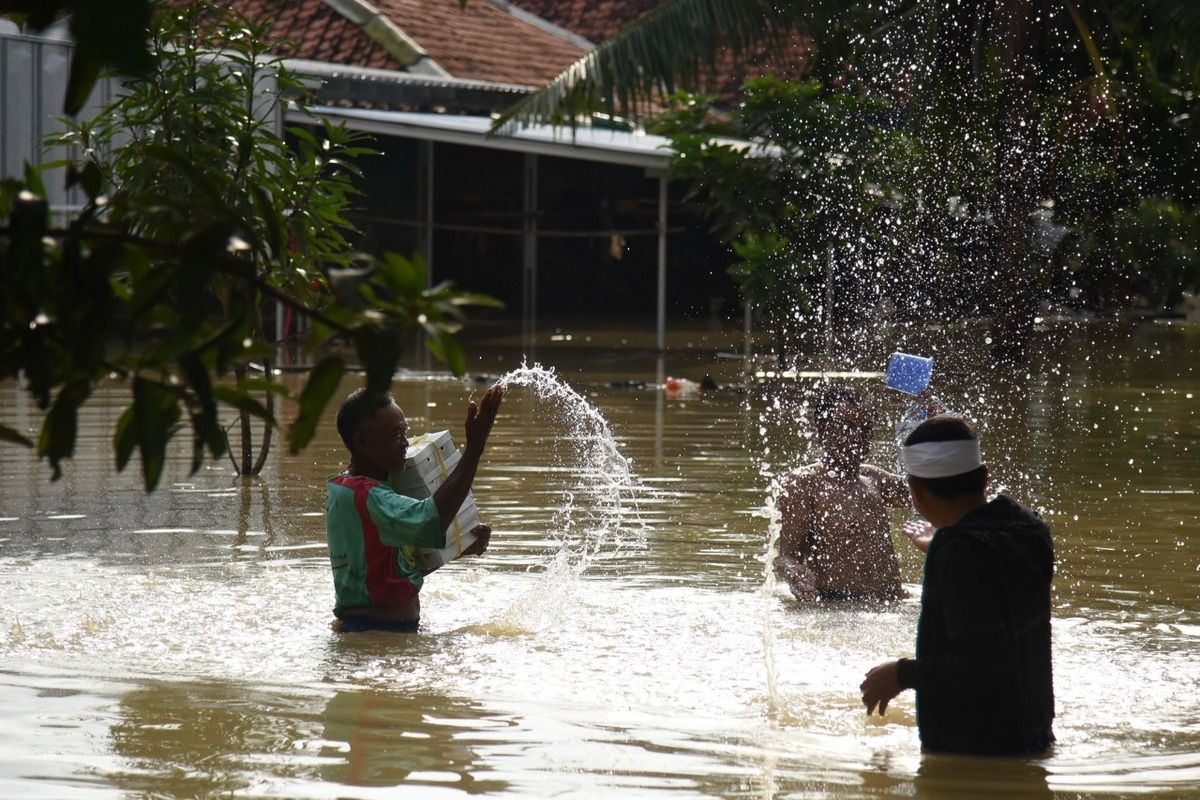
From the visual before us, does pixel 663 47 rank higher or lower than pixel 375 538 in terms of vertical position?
higher

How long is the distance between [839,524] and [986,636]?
308cm

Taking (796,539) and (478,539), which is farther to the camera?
(796,539)

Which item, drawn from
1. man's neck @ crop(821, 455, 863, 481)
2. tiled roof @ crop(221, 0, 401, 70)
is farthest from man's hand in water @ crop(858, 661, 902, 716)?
tiled roof @ crop(221, 0, 401, 70)

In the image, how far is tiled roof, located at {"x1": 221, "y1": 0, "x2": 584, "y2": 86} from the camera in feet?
80.9

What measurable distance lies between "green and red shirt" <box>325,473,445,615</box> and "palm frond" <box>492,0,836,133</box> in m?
7.98

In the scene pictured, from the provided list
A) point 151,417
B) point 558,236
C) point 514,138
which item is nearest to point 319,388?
point 151,417

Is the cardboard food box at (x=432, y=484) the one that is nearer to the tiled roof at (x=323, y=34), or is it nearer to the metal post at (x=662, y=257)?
the metal post at (x=662, y=257)

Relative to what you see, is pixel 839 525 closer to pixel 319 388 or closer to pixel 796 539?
pixel 796 539

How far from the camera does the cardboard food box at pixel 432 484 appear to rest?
647 centimetres

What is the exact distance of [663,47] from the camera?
13914mm

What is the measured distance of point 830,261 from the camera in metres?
18.5

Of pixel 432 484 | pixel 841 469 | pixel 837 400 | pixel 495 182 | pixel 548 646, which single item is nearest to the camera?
pixel 432 484

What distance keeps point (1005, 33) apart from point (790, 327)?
4.81 meters

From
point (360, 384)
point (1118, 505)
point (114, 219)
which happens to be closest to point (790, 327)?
point (360, 384)
